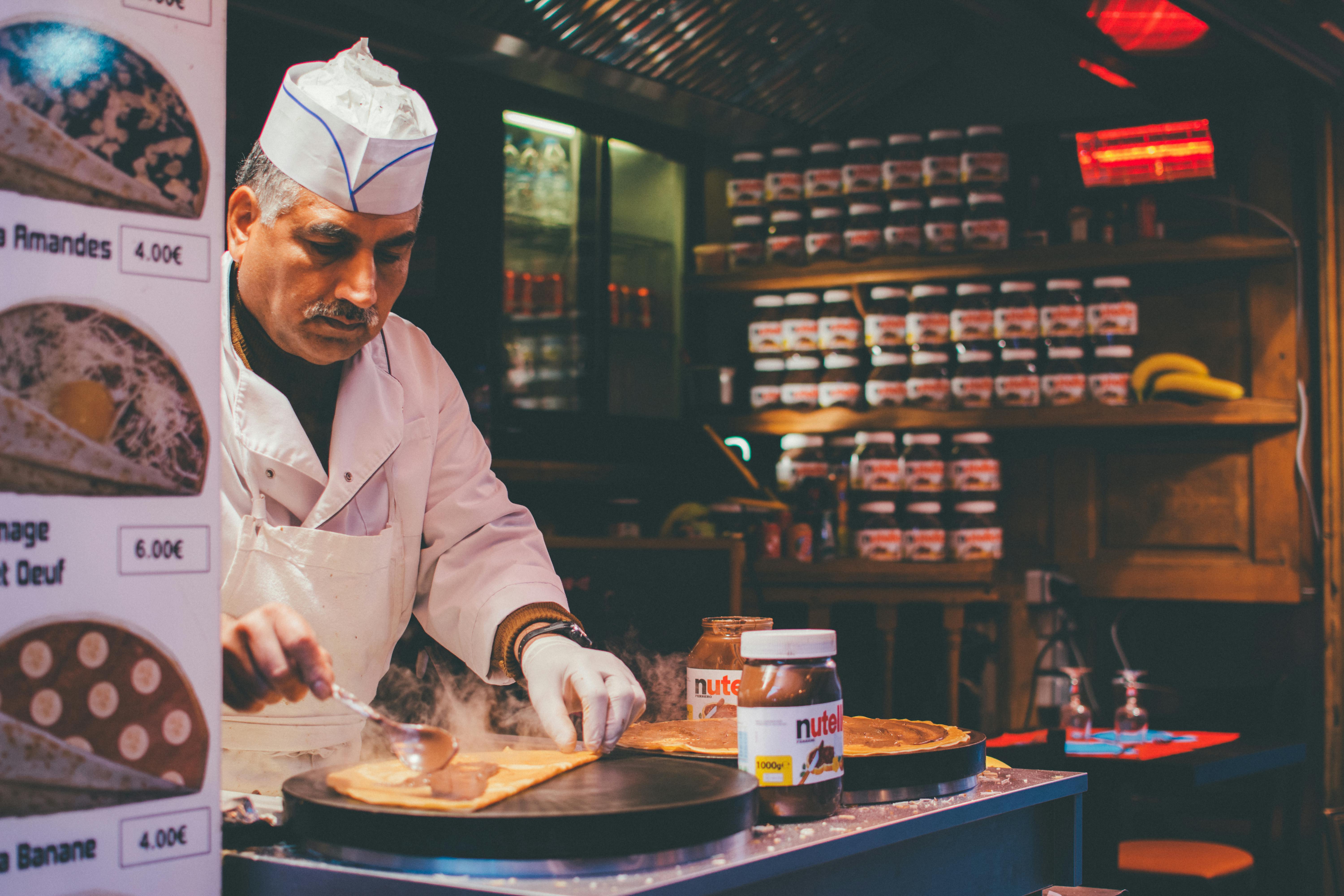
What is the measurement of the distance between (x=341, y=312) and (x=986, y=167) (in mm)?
2914

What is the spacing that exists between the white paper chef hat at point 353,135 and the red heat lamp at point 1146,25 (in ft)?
6.77

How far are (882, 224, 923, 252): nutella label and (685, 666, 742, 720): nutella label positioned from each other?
2898 mm

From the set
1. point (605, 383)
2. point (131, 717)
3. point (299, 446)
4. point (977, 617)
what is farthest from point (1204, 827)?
point (131, 717)

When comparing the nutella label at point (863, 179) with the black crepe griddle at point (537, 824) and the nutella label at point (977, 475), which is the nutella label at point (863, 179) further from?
the black crepe griddle at point (537, 824)

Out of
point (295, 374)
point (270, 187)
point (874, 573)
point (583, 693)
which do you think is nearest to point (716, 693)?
point (583, 693)

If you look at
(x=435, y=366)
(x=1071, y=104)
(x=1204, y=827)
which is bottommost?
(x=1204, y=827)

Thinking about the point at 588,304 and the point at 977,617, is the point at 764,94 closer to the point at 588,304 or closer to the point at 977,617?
the point at 588,304

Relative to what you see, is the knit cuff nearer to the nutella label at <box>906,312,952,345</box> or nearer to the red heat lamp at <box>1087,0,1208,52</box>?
the red heat lamp at <box>1087,0,1208,52</box>

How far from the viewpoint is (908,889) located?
1189mm

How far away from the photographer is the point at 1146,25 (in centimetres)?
324

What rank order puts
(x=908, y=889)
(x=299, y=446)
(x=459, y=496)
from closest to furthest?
(x=908, y=889), (x=299, y=446), (x=459, y=496)

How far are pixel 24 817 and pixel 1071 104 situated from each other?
401cm

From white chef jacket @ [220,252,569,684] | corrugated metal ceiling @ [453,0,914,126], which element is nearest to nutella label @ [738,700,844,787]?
white chef jacket @ [220,252,569,684]

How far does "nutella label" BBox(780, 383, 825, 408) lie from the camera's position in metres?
4.20
